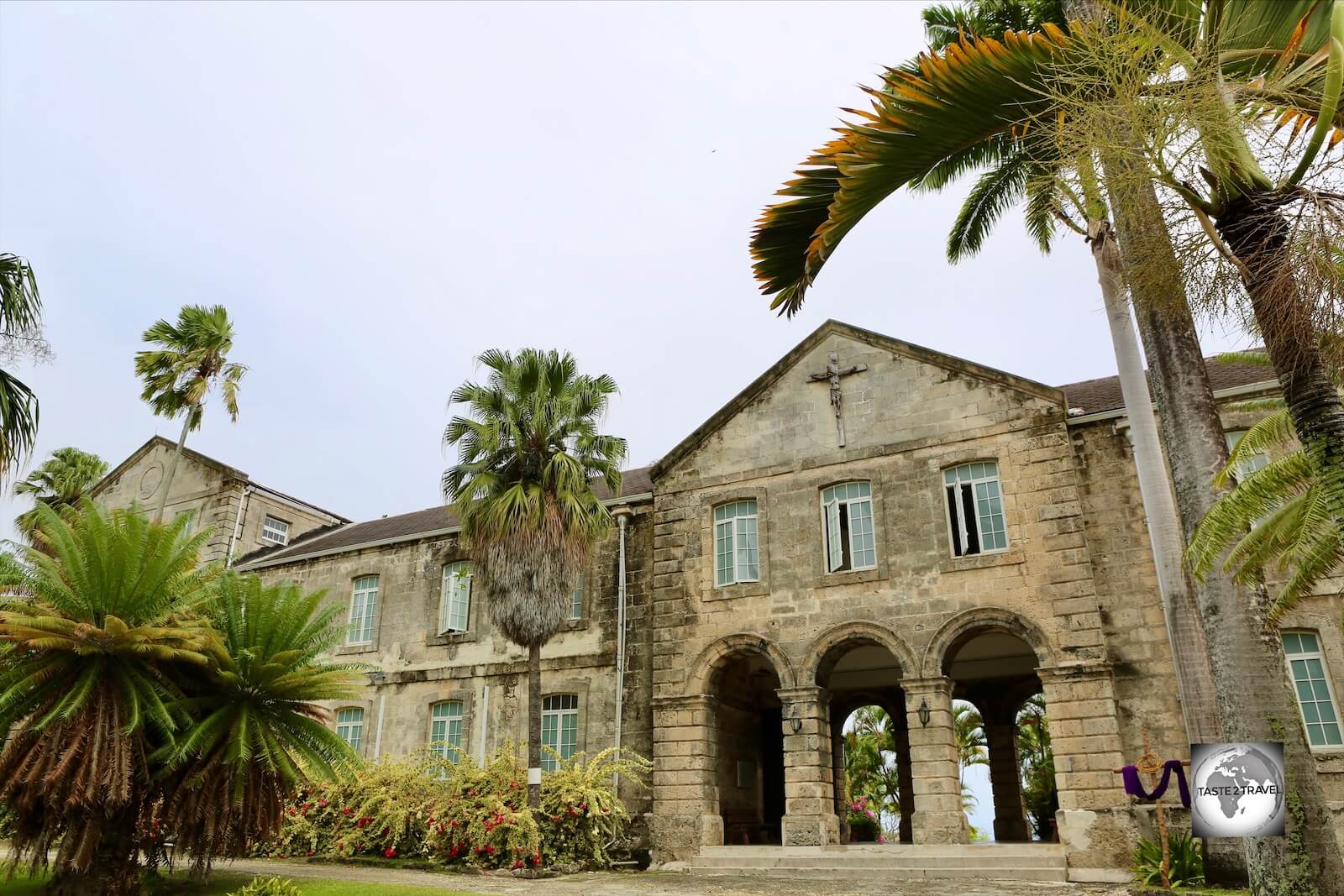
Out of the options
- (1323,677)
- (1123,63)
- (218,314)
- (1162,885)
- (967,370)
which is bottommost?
(1162,885)

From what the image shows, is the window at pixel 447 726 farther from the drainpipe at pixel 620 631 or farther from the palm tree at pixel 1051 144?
the palm tree at pixel 1051 144

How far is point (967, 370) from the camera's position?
57.1 ft

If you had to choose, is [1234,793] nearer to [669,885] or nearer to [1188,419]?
[1188,419]

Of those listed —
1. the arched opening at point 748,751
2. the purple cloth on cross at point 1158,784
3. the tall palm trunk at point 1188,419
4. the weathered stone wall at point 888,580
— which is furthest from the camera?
the arched opening at point 748,751

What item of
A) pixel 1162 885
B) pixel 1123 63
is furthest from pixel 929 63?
pixel 1162 885

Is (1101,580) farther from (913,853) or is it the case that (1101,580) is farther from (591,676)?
(591,676)

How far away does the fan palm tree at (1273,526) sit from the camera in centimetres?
739

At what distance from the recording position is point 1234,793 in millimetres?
4898

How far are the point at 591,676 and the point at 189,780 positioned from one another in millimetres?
9630

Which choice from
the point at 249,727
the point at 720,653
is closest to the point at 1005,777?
the point at 720,653

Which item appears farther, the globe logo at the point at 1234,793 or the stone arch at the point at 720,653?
the stone arch at the point at 720,653

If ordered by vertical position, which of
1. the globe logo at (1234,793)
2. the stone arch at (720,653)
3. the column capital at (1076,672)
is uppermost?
the stone arch at (720,653)

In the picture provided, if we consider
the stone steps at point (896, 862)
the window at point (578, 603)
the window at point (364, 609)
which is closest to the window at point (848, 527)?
the stone steps at point (896, 862)

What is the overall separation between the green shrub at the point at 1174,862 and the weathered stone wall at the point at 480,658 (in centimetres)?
888
